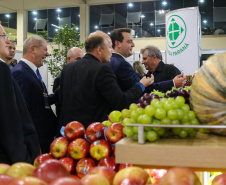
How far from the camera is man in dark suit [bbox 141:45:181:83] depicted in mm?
4051

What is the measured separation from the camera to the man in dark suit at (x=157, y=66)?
405 centimetres

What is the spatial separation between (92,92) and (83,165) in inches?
40.6

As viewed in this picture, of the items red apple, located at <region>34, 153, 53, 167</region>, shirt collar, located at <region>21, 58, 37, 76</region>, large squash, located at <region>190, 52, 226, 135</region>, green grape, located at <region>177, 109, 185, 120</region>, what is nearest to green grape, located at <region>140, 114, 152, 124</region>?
green grape, located at <region>177, 109, 185, 120</region>

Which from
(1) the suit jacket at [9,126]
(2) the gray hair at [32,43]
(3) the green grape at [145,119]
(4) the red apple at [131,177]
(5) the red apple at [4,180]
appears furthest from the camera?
(2) the gray hair at [32,43]

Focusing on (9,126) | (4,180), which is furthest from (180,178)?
(9,126)

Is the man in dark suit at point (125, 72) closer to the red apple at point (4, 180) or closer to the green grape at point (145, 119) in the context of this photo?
the green grape at point (145, 119)

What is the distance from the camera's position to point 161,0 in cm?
1426

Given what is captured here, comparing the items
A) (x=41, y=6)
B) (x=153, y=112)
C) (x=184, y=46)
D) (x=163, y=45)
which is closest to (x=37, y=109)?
(x=153, y=112)

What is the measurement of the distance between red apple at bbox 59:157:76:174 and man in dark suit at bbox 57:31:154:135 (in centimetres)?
84

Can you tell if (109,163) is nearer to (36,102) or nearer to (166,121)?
(166,121)

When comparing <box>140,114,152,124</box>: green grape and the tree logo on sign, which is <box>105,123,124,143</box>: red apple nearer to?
<box>140,114,152,124</box>: green grape

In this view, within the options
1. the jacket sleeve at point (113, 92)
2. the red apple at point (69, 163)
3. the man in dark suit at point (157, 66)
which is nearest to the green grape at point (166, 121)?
the red apple at point (69, 163)

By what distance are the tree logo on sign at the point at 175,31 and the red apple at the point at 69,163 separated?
396 cm

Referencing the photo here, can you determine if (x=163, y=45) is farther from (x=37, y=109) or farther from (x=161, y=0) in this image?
(x=37, y=109)
